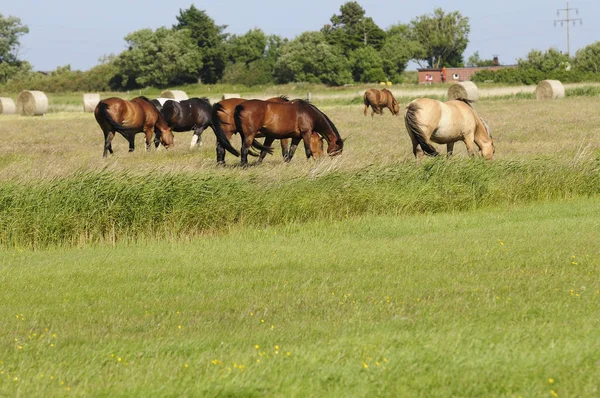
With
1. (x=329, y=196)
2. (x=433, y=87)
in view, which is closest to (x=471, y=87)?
(x=433, y=87)

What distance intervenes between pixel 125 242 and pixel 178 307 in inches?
167

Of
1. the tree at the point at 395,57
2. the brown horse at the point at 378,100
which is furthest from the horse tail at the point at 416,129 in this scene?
the tree at the point at 395,57

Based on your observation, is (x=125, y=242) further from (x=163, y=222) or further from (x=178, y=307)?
(x=178, y=307)

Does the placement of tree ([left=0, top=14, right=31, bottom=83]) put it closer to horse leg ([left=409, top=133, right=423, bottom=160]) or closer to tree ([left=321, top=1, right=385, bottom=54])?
tree ([left=321, top=1, right=385, bottom=54])

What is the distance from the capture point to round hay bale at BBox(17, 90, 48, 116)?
48.2 m

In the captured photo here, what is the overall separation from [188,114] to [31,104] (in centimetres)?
2473

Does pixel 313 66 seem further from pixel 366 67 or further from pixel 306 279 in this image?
pixel 306 279

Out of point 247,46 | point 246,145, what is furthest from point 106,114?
point 247,46

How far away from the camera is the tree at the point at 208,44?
94.2 m

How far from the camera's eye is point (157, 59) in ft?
291

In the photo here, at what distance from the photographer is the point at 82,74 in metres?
92.9

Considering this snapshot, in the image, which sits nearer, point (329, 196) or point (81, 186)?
point (81, 186)

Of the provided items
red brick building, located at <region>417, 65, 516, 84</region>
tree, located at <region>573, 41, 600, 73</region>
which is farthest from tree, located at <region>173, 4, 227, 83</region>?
tree, located at <region>573, 41, 600, 73</region>

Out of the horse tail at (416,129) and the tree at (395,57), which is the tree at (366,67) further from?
the horse tail at (416,129)
